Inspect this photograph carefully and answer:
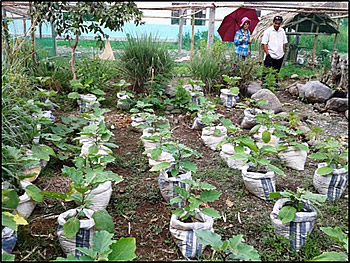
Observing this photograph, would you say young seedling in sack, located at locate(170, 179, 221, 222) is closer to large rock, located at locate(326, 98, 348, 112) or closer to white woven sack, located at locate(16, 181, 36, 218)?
white woven sack, located at locate(16, 181, 36, 218)

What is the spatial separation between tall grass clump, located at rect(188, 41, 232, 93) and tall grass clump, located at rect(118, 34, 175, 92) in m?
0.64

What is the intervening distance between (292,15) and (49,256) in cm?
857

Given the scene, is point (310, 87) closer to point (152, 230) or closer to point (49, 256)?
point (152, 230)

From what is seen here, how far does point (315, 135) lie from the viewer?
3850 millimetres

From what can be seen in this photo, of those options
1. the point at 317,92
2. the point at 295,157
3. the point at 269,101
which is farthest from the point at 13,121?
the point at 317,92

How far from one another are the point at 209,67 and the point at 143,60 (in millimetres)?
1192

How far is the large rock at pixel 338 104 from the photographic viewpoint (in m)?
5.62

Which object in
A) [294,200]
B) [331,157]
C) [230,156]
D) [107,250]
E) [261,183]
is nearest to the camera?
[107,250]

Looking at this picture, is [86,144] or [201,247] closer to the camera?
[201,247]

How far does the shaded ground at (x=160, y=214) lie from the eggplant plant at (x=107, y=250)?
1.57 ft

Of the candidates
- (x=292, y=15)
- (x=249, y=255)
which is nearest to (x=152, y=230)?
(x=249, y=255)

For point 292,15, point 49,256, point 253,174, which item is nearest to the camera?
point 49,256

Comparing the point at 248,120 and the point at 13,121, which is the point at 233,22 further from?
the point at 13,121

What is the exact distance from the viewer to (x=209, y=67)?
5918mm
